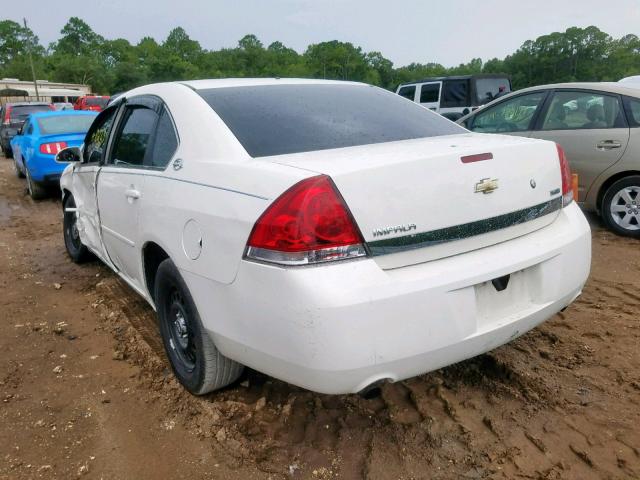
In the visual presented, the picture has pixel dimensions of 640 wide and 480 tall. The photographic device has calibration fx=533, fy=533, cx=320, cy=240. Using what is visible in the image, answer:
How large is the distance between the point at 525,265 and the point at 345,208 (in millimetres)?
862

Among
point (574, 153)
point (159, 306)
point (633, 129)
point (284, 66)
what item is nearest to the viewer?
point (159, 306)

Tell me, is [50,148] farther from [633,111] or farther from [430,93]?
[430,93]

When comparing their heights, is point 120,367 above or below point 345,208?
below

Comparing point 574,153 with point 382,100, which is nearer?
point 382,100

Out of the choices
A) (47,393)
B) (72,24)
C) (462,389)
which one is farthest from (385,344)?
(72,24)

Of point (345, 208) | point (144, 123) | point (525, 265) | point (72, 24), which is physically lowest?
point (525, 265)

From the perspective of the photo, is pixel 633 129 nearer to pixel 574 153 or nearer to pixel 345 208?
pixel 574 153

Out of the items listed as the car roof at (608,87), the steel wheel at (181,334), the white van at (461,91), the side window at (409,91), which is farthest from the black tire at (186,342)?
the side window at (409,91)

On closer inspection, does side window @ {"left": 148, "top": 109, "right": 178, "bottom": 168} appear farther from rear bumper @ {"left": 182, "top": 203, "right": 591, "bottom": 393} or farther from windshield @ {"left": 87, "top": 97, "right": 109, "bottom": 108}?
windshield @ {"left": 87, "top": 97, "right": 109, "bottom": 108}

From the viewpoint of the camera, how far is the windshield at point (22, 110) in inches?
666

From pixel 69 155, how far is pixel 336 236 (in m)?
3.38

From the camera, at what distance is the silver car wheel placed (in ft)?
17.3

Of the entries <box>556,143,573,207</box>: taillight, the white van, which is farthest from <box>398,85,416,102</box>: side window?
<box>556,143,573,207</box>: taillight

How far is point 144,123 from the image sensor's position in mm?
3203
